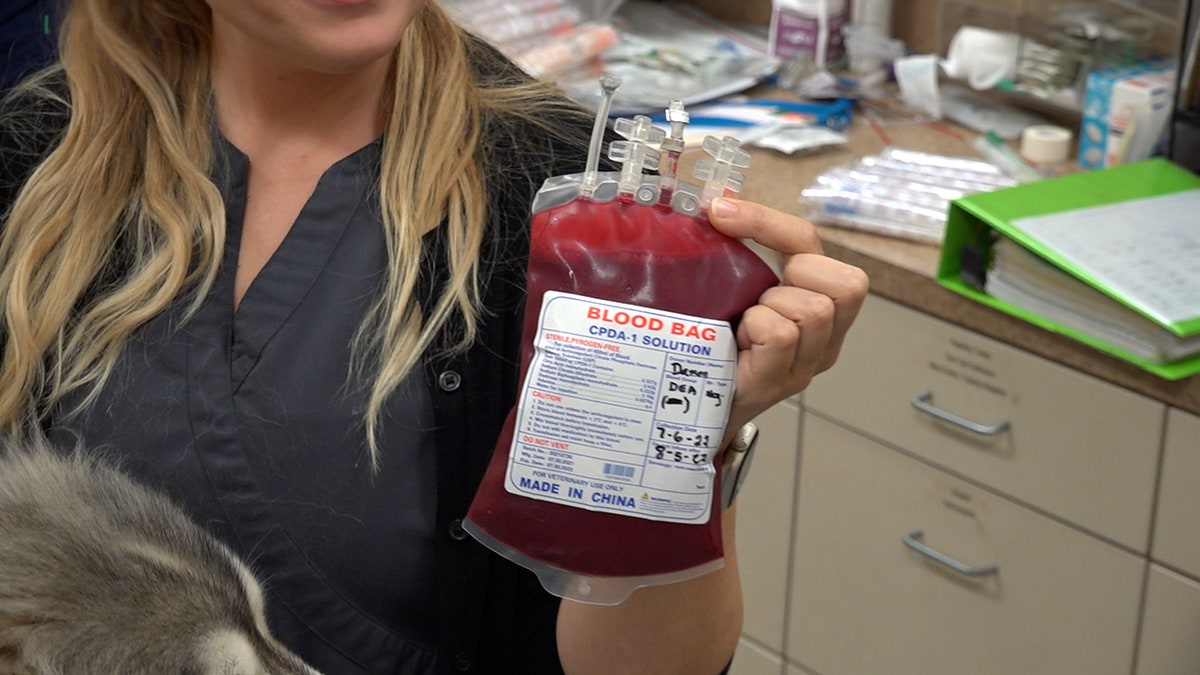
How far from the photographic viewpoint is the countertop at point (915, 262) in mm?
1704

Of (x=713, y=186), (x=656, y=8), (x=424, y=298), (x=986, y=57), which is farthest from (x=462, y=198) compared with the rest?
(x=656, y=8)

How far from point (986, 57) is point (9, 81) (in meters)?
1.47

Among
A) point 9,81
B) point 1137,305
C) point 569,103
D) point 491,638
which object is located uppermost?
point 569,103

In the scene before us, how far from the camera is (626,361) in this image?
887 millimetres

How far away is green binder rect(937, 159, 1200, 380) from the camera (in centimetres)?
169

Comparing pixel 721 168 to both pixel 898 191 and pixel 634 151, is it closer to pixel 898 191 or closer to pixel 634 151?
pixel 634 151

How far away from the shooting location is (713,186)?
0.92 meters

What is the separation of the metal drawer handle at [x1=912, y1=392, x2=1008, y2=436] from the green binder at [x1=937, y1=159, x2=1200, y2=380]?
174 millimetres

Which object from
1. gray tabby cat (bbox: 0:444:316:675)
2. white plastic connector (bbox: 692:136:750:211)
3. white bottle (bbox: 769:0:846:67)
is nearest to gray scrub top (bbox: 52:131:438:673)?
gray tabby cat (bbox: 0:444:316:675)

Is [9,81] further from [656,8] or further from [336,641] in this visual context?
[656,8]

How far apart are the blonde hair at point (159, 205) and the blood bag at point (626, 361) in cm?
24

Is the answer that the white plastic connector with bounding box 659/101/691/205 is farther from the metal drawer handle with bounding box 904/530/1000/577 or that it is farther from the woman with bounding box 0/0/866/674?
the metal drawer handle with bounding box 904/530/1000/577

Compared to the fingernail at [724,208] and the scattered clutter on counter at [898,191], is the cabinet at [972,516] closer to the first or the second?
the scattered clutter on counter at [898,191]

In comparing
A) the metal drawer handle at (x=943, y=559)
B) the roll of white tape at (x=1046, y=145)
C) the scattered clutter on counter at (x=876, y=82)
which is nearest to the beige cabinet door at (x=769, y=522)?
the metal drawer handle at (x=943, y=559)
